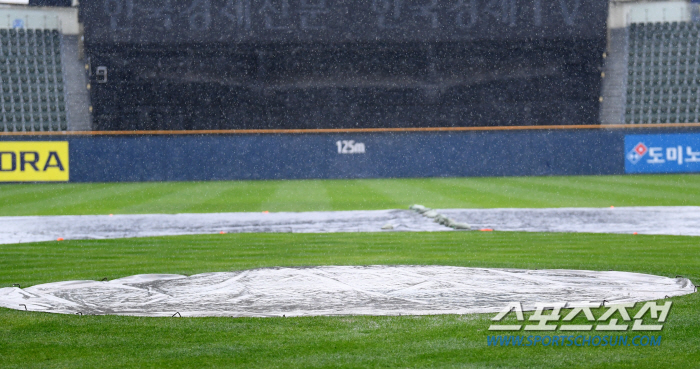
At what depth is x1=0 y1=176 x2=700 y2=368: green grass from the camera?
4.50 m

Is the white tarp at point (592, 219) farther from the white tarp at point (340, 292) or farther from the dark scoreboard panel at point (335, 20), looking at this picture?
the dark scoreboard panel at point (335, 20)

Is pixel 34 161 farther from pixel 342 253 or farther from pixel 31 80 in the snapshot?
pixel 342 253

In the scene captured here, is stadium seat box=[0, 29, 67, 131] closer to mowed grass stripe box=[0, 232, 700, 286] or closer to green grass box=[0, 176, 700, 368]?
green grass box=[0, 176, 700, 368]

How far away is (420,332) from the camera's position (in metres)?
5.09

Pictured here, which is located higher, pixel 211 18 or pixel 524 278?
pixel 211 18

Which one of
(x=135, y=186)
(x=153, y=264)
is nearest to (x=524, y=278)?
(x=153, y=264)

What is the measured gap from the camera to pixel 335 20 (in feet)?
84.5

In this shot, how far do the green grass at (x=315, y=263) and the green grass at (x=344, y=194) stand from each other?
92 millimetres

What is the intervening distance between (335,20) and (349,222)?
1296 cm

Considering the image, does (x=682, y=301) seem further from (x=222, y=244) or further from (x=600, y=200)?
(x=600, y=200)

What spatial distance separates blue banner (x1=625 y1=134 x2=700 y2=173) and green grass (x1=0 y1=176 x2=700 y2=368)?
7.33 metres

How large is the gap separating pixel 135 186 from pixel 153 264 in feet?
54.9
